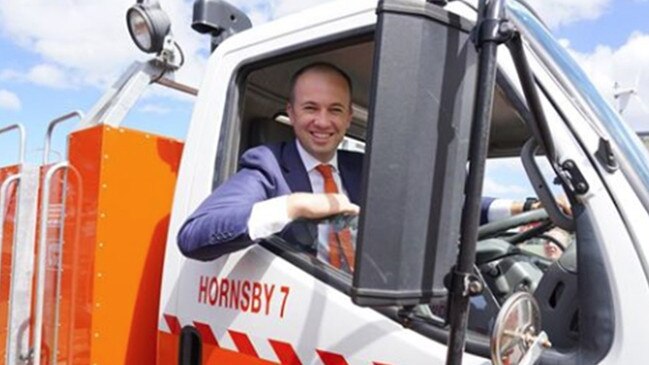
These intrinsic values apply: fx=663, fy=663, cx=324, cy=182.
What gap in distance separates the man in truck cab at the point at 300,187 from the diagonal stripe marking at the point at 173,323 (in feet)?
0.98

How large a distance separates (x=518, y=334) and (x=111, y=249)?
138 cm

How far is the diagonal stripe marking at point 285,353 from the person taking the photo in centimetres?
170

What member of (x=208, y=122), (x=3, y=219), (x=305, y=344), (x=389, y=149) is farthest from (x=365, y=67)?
(x=3, y=219)

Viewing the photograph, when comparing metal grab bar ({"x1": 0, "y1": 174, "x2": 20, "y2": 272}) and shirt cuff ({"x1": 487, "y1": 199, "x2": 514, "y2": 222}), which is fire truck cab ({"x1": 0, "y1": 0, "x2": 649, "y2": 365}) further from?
metal grab bar ({"x1": 0, "y1": 174, "x2": 20, "y2": 272})

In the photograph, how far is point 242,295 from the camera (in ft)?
6.06

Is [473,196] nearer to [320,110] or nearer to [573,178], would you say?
[573,178]

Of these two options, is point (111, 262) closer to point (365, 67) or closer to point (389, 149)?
point (365, 67)

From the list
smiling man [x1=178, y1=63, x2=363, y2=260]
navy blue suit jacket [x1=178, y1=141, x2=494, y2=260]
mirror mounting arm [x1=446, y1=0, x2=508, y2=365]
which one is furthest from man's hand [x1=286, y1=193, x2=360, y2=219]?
mirror mounting arm [x1=446, y1=0, x2=508, y2=365]

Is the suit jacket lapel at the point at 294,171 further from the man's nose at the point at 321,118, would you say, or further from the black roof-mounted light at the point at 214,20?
the black roof-mounted light at the point at 214,20

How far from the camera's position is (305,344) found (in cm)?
168

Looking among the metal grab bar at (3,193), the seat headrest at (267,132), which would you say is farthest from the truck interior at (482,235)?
the metal grab bar at (3,193)

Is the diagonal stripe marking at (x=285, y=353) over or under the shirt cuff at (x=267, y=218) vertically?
under

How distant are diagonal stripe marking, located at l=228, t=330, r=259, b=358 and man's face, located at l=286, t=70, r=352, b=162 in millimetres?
615

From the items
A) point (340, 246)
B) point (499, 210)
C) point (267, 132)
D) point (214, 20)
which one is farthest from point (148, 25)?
point (499, 210)
